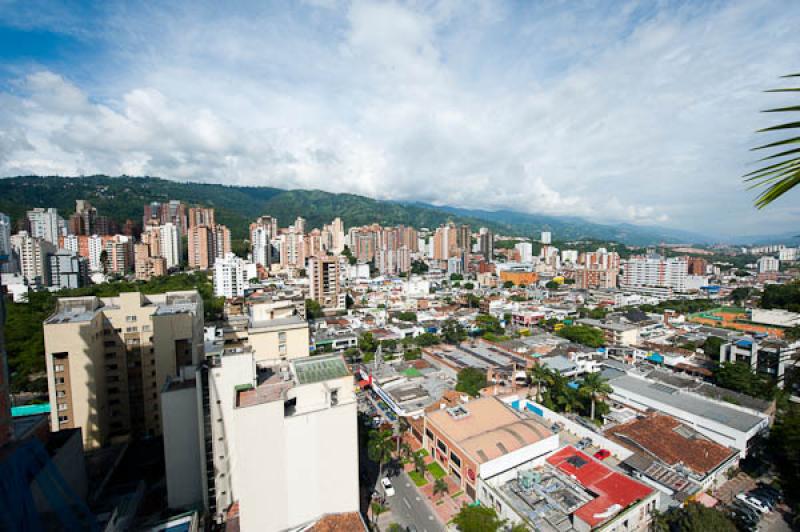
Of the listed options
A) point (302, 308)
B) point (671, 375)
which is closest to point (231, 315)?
point (302, 308)

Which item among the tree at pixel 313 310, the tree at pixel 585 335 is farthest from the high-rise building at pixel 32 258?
the tree at pixel 585 335

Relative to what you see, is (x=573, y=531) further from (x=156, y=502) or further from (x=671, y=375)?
(x=671, y=375)

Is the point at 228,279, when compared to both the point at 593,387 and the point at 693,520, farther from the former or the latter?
the point at 693,520

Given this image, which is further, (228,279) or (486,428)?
(228,279)

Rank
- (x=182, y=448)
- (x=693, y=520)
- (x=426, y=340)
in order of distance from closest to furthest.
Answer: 1. (x=693, y=520)
2. (x=182, y=448)
3. (x=426, y=340)

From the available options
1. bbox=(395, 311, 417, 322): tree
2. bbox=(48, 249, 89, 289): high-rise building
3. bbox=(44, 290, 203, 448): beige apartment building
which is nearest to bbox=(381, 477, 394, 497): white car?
bbox=(44, 290, 203, 448): beige apartment building

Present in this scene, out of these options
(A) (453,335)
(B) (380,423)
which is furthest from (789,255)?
(B) (380,423)
